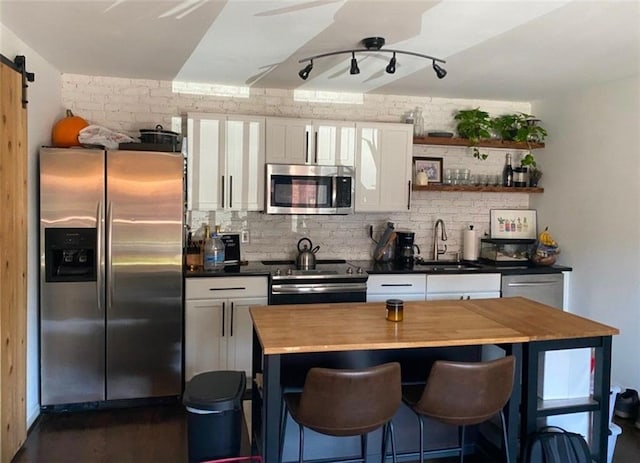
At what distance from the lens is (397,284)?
4.06 meters

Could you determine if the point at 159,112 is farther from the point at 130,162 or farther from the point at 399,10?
the point at 399,10

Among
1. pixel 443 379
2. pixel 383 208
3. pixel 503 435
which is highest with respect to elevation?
pixel 383 208

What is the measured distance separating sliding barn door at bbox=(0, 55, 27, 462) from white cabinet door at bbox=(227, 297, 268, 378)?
138 centimetres

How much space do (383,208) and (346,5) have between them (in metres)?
2.16

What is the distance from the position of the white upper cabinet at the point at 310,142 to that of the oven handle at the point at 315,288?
1.06 meters

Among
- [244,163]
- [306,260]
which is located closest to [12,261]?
[244,163]

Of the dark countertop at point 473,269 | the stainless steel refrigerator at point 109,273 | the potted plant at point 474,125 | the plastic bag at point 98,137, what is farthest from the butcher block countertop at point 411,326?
the potted plant at point 474,125

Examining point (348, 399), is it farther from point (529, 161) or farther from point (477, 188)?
point (529, 161)

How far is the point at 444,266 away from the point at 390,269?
64 cm

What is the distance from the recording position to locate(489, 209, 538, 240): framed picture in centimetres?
486

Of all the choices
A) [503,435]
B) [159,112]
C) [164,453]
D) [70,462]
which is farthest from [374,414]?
[159,112]

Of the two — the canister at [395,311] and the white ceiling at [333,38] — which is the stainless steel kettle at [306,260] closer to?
the white ceiling at [333,38]

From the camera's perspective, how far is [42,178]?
3.30 m

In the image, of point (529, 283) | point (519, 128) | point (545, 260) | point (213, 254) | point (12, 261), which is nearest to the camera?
point (12, 261)
